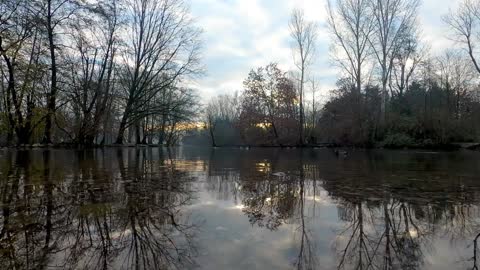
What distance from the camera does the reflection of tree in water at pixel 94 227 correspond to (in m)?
3.01

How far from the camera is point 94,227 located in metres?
3.96

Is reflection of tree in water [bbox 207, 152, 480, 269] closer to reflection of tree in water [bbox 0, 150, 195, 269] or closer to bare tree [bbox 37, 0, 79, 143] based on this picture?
reflection of tree in water [bbox 0, 150, 195, 269]

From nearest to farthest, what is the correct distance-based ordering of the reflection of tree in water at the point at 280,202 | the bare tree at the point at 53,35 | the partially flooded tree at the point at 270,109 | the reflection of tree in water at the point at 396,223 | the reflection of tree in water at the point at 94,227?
the reflection of tree in water at the point at 94,227, the reflection of tree in water at the point at 396,223, the reflection of tree in water at the point at 280,202, the bare tree at the point at 53,35, the partially flooded tree at the point at 270,109

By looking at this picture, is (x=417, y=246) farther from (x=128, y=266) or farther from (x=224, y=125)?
(x=224, y=125)

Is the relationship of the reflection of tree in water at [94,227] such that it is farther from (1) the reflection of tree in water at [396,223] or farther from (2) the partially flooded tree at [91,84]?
(2) the partially flooded tree at [91,84]

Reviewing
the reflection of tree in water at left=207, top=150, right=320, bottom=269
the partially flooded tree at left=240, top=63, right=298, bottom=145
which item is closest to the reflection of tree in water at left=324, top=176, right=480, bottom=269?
the reflection of tree in water at left=207, top=150, right=320, bottom=269

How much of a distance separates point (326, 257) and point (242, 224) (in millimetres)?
1422

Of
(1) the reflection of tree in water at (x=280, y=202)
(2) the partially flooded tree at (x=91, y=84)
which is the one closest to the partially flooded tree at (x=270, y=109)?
(2) the partially flooded tree at (x=91, y=84)

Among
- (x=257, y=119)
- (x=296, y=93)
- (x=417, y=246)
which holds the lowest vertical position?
(x=417, y=246)

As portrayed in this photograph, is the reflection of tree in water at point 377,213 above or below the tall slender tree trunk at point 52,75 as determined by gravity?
below

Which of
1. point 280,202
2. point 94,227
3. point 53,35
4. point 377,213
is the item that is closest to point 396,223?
Result: point 377,213

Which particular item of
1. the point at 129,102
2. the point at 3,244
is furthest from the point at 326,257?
the point at 129,102

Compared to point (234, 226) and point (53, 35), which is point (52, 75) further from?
point (234, 226)

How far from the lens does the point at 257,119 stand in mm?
51312
